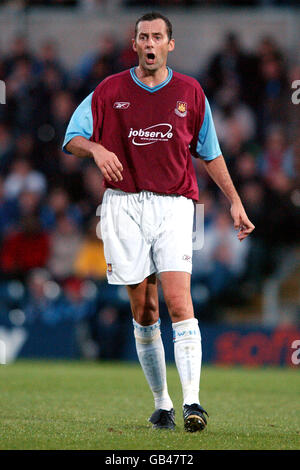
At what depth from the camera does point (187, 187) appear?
5.70 meters

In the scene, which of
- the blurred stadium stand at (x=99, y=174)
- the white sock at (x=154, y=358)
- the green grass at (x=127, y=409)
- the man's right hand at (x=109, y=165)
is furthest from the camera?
the blurred stadium stand at (x=99, y=174)

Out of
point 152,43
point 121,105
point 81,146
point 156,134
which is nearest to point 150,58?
point 152,43

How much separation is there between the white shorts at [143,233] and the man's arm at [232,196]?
282 mm

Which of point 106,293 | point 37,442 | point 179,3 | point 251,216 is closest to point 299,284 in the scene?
point 251,216

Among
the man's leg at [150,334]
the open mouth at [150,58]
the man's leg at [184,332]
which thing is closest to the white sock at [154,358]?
the man's leg at [150,334]

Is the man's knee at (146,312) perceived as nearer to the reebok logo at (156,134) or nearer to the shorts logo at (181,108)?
the reebok logo at (156,134)

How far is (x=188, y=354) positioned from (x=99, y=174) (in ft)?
29.2

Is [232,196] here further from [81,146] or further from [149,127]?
[81,146]

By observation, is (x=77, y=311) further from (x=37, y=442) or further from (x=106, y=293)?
(x=37, y=442)

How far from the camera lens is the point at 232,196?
227 inches

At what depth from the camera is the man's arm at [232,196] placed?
5.66m

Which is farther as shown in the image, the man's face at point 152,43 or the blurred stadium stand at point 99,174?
the blurred stadium stand at point 99,174

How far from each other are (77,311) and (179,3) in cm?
614

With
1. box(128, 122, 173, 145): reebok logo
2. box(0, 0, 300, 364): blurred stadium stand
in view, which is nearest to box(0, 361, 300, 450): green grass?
box(0, 0, 300, 364): blurred stadium stand
